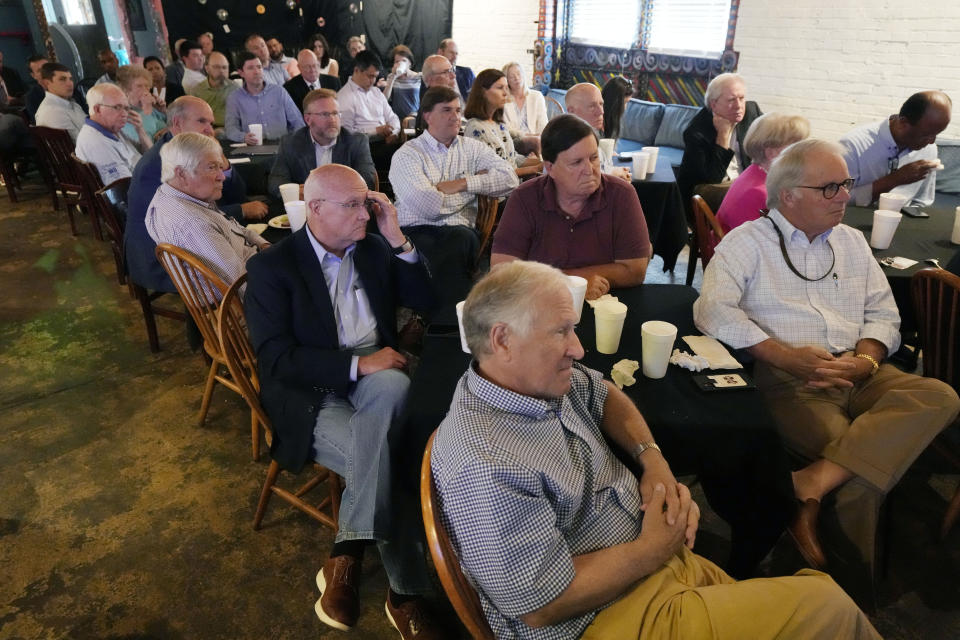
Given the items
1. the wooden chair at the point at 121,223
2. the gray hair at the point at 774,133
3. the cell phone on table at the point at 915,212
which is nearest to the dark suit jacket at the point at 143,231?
the wooden chair at the point at 121,223

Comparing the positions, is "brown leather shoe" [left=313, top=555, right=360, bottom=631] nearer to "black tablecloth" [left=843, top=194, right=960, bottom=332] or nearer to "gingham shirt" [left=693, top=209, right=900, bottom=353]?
"gingham shirt" [left=693, top=209, right=900, bottom=353]

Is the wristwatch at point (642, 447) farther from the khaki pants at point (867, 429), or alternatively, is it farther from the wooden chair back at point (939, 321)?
the wooden chair back at point (939, 321)

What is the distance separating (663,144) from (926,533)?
4998 mm

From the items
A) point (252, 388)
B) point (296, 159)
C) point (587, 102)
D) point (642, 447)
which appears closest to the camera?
point (642, 447)

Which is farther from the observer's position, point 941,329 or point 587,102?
point 587,102

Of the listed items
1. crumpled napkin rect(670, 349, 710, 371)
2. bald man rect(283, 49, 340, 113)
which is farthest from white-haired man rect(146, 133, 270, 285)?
bald man rect(283, 49, 340, 113)

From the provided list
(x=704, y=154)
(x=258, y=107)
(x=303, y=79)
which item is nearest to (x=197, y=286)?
(x=704, y=154)

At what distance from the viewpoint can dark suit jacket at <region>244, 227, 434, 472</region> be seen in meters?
1.86

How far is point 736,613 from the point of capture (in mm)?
1138

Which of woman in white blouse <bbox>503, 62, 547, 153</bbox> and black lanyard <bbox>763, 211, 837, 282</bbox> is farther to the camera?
woman in white blouse <bbox>503, 62, 547, 153</bbox>

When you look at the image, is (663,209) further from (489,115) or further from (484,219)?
(489,115)

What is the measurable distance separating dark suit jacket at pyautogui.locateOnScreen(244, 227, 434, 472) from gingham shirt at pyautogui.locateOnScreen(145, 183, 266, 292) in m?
0.53

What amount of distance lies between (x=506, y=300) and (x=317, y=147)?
9.58 ft

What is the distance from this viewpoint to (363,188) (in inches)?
79.0
